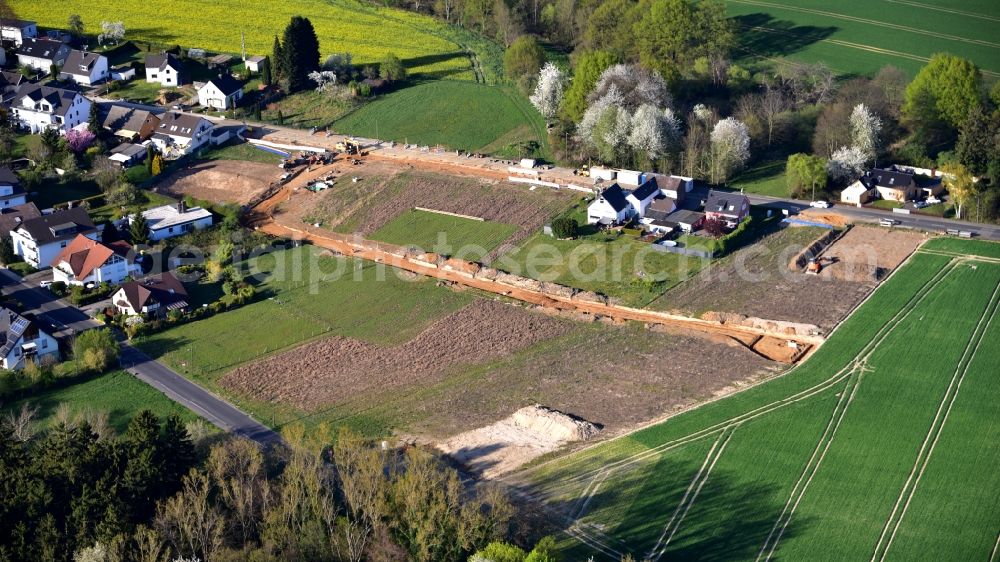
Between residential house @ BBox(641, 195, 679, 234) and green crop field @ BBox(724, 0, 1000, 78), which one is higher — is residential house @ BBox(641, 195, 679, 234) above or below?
below

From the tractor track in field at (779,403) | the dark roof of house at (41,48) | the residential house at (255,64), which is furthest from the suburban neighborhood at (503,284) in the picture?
the dark roof of house at (41,48)

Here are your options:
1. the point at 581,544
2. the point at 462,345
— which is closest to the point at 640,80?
the point at 462,345

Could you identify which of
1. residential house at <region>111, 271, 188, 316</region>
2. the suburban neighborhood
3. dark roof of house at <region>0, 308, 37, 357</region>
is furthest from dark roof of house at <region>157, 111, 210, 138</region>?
dark roof of house at <region>0, 308, 37, 357</region>

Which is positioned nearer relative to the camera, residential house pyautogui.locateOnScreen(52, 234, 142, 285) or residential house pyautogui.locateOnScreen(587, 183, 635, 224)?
residential house pyautogui.locateOnScreen(52, 234, 142, 285)

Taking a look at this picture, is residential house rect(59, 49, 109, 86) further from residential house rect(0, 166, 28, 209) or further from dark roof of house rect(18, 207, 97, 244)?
dark roof of house rect(18, 207, 97, 244)

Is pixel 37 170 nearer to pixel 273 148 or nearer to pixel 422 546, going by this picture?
pixel 273 148

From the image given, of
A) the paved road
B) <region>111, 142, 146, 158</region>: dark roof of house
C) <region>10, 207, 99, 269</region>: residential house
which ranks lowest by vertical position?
the paved road

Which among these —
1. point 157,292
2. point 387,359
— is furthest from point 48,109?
point 387,359
